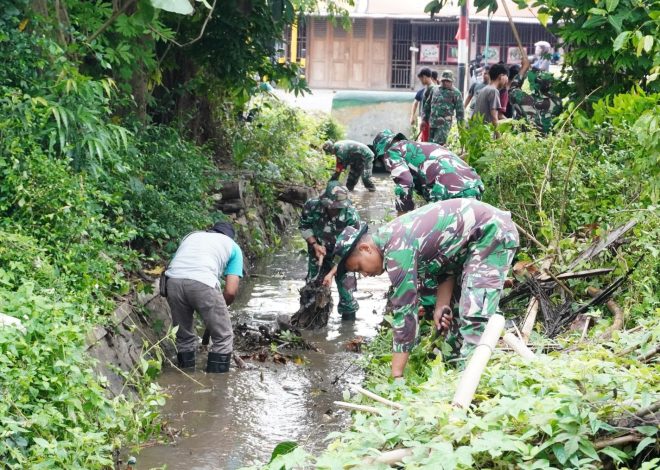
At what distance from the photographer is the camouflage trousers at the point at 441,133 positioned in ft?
52.0

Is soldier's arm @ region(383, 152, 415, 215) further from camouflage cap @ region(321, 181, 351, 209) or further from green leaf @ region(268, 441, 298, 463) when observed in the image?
green leaf @ region(268, 441, 298, 463)

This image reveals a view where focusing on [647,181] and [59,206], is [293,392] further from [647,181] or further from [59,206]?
[647,181]

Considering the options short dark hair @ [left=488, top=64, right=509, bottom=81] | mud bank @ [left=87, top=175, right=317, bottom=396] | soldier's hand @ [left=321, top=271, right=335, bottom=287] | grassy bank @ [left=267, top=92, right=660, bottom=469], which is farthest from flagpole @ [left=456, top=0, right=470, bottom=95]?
grassy bank @ [left=267, top=92, right=660, bottom=469]

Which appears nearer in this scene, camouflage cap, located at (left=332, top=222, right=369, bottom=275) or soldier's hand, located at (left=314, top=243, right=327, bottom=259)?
camouflage cap, located at (left=332, top=222, right=369, bottom=275)

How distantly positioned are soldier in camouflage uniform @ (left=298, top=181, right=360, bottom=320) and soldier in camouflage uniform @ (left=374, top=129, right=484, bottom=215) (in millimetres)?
1904

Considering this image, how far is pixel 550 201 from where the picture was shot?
9.69 m

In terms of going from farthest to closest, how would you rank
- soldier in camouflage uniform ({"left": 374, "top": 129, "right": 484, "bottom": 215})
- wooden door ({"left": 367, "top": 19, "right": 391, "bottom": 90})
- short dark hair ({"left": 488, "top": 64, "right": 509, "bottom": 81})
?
wooden door ({"left": 367, "top": 19, "right": 391, "bottom": 90}), short dark hair ({"left": 488, "top": 64, "right": 509, "bottom": 81}), soldier in camouflage uniform ({"left": 374, "top": 129, "right": 484, "bottom": 215})

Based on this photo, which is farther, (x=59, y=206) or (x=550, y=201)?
(x=550, y=201)

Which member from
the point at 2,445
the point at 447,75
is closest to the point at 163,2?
the point at 2,445

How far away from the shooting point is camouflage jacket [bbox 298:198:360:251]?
428 inches

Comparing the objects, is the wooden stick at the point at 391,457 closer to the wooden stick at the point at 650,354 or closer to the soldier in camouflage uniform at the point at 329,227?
the wooden stick at the point at 650,354

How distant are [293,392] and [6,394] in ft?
11.3

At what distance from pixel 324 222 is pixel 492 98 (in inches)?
186

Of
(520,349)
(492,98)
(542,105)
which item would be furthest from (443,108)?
(520,349)
